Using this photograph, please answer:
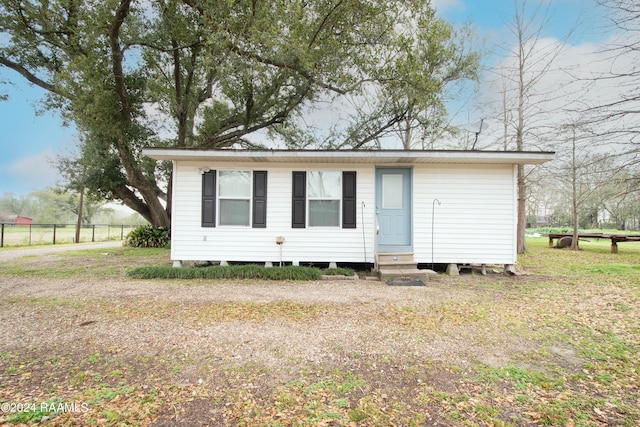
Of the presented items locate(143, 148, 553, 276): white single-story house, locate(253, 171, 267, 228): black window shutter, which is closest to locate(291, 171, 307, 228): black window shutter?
locate(143, 148, 553, 276): white single-story house

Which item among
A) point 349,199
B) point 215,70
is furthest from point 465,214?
point 215,70

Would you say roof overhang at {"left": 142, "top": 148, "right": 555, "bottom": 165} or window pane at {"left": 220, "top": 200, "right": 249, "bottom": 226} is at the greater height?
roof overhang at {"left": 142, "top": 148, "right": 555, "bottom": 165}

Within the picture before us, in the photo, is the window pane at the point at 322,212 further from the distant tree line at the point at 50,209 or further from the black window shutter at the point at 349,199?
the distant tree line at the point at 50,209

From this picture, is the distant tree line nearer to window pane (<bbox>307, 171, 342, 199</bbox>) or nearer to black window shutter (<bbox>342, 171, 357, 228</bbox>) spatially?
window pane (<bbox>307, 171, 342, 199</bbox>)

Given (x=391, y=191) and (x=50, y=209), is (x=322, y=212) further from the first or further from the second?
(x=50, y=209)

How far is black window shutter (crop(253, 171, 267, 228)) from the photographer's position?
6785 mm

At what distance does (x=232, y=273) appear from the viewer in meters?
6.32

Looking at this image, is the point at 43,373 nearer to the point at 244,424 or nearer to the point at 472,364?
the point at 244,424

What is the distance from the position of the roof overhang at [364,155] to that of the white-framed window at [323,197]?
1.46 ft

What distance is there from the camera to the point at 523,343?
3111mm

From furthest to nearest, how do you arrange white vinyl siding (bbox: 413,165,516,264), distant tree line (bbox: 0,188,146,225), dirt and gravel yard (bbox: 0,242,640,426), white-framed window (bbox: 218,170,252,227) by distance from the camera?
distant tree line (bbox: 0,188,146,225) → white-framed window (bbox: 218,170,252,227) → white vinyl siding (bbox: 413,165,516,264) → dirt and gravel yard (bbox: 0,242,640,426)

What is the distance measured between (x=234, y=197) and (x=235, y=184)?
11.5 inches

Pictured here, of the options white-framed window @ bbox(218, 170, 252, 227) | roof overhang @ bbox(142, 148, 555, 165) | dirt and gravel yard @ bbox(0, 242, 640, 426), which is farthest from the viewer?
white-framed window @ bbox(218, 170, 252, 227)

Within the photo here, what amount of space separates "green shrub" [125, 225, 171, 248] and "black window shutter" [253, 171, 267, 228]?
24.8 feet
